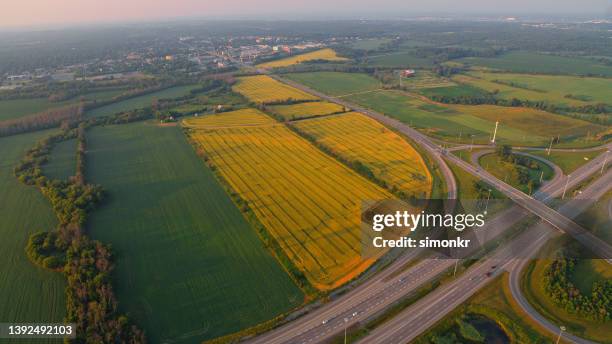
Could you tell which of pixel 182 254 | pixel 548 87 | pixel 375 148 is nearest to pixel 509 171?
pixel 375 148

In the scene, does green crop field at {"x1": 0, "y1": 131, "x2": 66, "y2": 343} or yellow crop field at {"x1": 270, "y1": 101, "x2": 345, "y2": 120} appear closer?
green crop field at {"x1": 0, "y1": 131, "x2": 66, "y2": 343}

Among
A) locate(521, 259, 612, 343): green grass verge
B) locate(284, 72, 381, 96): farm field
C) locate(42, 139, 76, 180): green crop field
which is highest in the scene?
locate(284, 72, 381, 96): farm field

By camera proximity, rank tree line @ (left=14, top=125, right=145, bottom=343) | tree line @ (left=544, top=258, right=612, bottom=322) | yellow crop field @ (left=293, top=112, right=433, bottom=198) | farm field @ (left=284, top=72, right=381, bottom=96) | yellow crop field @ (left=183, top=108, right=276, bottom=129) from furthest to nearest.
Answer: farm field @ (left=284, top=72, right=381, bottom=96)
yellow crop field @ (left=183, top=108, right=276, bottom=129)
yellow crop field @ (left=293, top=112, right=433, bottom=198)
tree line @ (left=544, top=258, right=612, bottom=322)
tree line @ (left=14, top=125, right=145, bottom=343)

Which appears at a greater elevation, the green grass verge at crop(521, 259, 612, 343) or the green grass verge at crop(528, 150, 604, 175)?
the green grass verge at crop(528, 150, 604, 175)

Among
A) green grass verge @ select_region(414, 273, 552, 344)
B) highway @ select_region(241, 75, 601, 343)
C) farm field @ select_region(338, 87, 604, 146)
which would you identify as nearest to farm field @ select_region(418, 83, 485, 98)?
farm field @ select_region(338, 87, 604, 146)

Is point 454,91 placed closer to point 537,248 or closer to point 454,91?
point 454,91

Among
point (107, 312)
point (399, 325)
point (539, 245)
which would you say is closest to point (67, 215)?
point (107, 312)

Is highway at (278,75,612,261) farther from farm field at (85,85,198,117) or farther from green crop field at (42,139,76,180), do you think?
farm field at (85,85,198,117)
